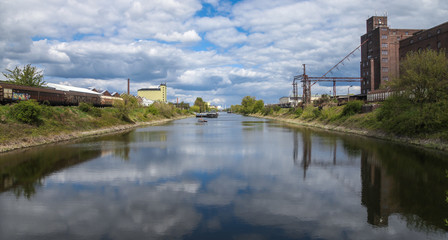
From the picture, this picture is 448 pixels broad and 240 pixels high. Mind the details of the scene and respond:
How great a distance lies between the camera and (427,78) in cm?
3048

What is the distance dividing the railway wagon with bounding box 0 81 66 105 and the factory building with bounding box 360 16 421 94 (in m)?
76.0

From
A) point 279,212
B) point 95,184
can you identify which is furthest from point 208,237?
point 95,184

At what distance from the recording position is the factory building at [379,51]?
8006 cm

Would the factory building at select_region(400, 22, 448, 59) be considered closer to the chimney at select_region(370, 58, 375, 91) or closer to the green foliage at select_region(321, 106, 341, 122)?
the chimney at select_region(370, 58, 375, 91)

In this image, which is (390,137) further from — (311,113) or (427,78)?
(311,113)

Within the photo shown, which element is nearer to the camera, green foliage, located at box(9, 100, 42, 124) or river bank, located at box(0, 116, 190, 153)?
river bank, located at box(0, 116, 190, 153)

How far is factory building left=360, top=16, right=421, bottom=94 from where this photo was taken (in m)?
80.1

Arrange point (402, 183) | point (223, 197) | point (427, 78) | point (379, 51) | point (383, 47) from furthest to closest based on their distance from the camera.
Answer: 1. point (379, 51)
2. point (383, 47)
3. point (427, 78)
4. point (402, 183)
5. point (223, 197)

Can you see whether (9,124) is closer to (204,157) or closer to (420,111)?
(204,157)

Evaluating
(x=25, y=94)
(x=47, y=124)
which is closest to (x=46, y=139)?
(x=47, y=124)

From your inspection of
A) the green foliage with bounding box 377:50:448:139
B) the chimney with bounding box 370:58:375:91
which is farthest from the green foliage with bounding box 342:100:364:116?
the chimney with bounding box 370:58:375:91

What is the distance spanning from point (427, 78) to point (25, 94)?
5175cm

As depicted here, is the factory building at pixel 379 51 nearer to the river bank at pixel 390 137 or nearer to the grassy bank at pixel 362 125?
the grassy bank at pixel 362 125

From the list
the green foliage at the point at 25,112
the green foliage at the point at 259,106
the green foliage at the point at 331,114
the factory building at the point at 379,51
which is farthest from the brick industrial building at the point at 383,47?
the green foliage at the point at 259,106
